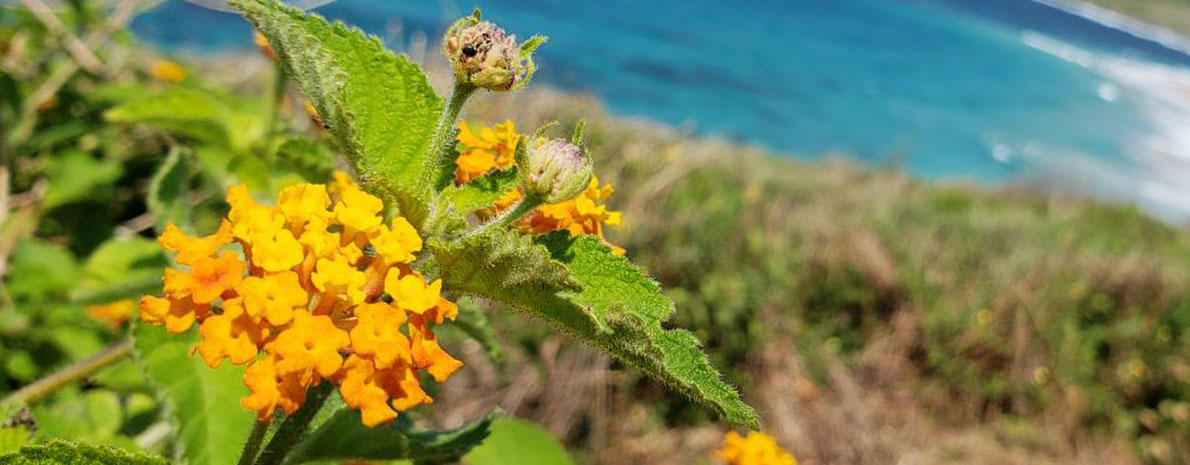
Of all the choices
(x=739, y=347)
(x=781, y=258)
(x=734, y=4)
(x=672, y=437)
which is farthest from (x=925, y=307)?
(x=734, y=4)

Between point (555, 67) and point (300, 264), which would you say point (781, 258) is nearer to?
point (300, 264)

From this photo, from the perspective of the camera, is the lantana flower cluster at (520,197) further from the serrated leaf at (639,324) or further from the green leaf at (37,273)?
the green leaf at (37,273)

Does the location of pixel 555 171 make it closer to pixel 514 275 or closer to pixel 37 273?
pixel 514 275

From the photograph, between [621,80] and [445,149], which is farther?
[621,80]

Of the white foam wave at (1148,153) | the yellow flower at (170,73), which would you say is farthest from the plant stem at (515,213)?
the white foam wave at (1148,153)

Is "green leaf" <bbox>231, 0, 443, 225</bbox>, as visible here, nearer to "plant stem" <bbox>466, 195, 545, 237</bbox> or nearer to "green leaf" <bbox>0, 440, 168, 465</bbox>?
"plant stem" <bbox>466, 195, 545, 237</bbox>
